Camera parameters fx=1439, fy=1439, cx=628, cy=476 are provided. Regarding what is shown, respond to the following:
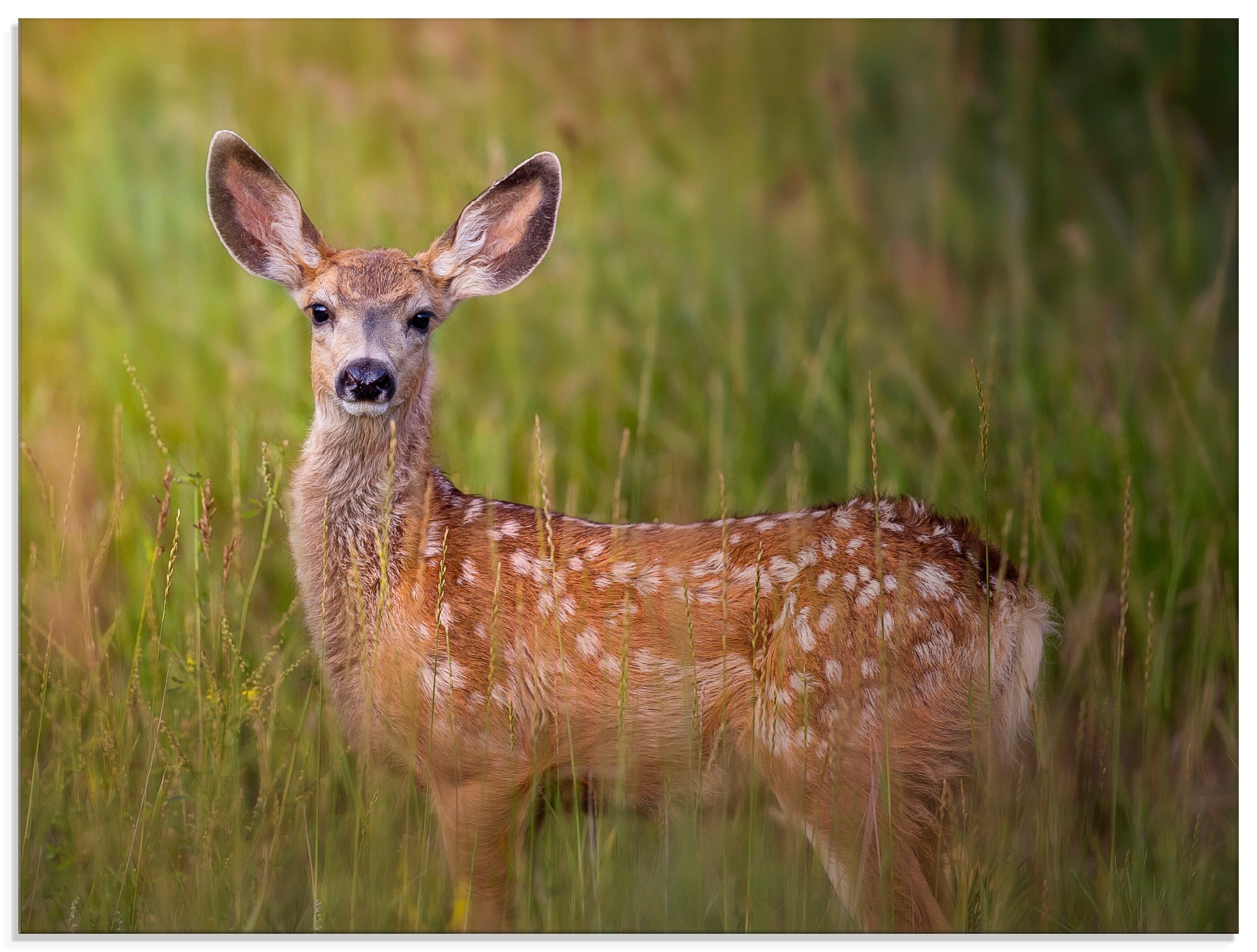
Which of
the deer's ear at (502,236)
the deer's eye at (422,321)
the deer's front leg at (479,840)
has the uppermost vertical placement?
the deer's ear at (502,236)

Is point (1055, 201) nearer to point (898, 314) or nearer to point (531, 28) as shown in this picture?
point (898, 314)

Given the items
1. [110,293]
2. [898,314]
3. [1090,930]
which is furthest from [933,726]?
[110,293]

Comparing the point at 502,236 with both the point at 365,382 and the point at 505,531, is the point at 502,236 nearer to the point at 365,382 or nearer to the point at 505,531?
the point at 365,382

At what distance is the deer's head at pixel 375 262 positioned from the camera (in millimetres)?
3340

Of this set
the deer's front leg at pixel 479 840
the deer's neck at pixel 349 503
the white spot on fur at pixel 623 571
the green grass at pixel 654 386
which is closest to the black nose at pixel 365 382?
the deer's neck at pixel 349 503

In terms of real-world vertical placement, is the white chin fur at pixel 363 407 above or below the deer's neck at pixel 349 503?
above

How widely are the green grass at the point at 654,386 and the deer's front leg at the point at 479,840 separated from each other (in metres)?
0.05

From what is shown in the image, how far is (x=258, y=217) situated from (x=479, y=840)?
1.55m

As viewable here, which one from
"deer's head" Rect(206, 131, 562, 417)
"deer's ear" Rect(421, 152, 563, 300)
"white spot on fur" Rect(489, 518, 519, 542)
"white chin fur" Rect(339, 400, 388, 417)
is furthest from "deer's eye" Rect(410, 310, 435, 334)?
"white spot on fur" Rect(489, 518, 519, 542)

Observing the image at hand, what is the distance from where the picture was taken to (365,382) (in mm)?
3197

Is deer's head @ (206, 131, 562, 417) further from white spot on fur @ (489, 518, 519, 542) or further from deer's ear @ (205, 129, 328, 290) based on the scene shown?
white spot on fur @ (489, 518, 519, 542)

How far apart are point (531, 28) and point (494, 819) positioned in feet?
6.61

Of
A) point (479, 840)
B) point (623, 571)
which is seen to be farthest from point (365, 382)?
point (479, 840)

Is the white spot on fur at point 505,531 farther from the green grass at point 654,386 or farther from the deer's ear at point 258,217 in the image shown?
the deer's ear at point 258,217
